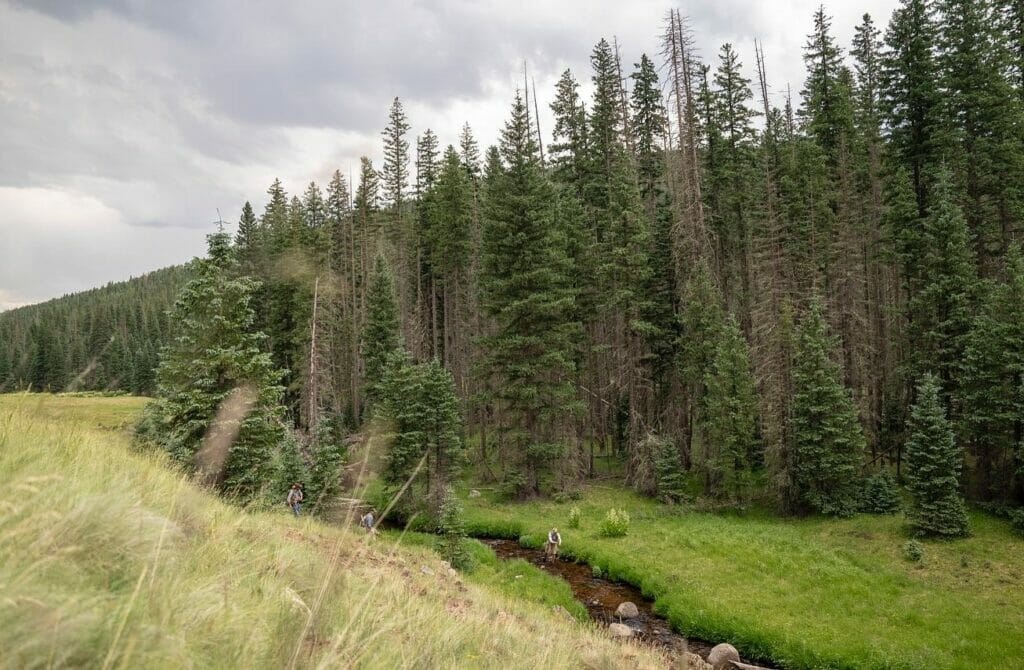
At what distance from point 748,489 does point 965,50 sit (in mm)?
23612

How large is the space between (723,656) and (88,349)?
14.7 meters

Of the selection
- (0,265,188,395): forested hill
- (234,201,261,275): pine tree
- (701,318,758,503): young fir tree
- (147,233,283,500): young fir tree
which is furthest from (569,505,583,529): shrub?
(234,201,261,275): pine tree

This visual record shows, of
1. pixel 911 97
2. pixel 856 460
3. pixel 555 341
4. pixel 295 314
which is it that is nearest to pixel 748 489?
pixel 856 460

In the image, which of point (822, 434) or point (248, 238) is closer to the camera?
point (822, 434)

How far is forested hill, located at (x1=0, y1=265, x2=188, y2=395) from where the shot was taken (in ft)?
12.6

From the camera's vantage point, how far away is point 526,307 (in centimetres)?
2614

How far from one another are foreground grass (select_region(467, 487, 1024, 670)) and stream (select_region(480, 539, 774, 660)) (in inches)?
15.0

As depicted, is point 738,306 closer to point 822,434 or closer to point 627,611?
point 822,434

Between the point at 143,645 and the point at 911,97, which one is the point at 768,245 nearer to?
the point at 911,97

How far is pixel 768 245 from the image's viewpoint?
80.9 ft

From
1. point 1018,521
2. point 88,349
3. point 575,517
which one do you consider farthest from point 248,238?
point 1018,521

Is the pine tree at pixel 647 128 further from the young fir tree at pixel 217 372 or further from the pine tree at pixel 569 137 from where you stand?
the young fir tree at pixel 217 372

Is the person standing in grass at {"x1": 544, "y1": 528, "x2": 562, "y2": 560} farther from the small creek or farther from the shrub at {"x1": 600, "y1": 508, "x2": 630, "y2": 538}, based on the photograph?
the shrub at {"x1": 600, "y1": 508, "x2": 630, "y2": 538}

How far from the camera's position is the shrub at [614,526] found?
20797 millimetres
